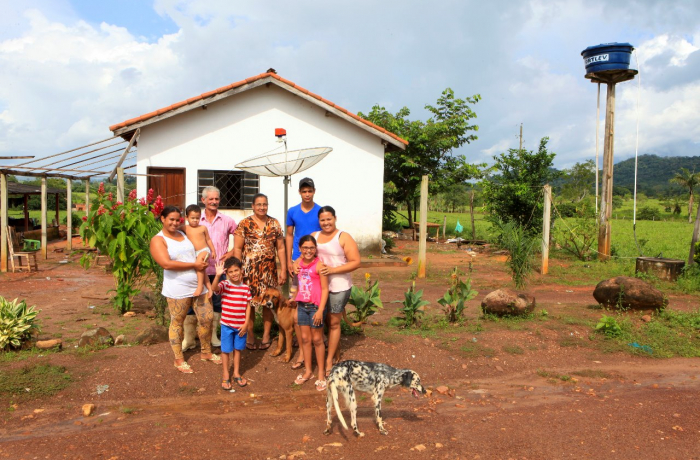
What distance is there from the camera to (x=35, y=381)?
4.64 m

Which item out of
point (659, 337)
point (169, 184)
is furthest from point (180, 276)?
point (169, 184)

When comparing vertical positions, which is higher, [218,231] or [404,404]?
[218,231]

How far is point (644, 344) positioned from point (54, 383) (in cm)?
670

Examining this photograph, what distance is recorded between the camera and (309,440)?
12.5 feet

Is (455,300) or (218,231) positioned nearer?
(218,231)

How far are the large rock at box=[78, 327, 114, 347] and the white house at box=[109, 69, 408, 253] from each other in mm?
6970

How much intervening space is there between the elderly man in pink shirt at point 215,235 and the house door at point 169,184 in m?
7.41

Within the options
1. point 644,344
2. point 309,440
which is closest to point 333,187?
point 644,344

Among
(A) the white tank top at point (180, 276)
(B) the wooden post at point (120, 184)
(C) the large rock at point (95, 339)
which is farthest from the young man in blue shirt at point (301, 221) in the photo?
(B) the wooden post at point (120, 184)

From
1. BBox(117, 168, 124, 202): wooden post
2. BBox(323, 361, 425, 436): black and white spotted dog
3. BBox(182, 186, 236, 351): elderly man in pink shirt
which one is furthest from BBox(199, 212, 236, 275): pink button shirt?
BBox(117, 168, 124, 202): wooden post

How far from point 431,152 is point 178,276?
16898 millimetres

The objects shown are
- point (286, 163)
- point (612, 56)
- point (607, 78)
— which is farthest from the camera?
point (607, 78)

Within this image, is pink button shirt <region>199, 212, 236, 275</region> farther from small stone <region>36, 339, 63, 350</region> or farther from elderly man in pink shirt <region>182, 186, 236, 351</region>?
A: small stone <region>36, 339, 63, 350</region>

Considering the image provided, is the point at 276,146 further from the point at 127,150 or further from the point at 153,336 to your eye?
→ the point at 153,336
